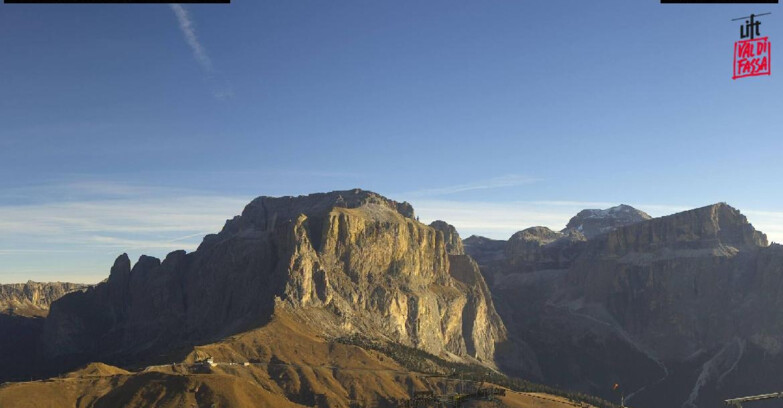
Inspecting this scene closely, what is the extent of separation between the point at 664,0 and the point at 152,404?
17934 cm

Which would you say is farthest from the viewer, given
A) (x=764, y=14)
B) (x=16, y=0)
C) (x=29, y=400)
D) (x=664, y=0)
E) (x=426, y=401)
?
(x=29, y=400)

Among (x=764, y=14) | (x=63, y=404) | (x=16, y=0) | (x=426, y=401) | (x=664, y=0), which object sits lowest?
(x=63, y=404)

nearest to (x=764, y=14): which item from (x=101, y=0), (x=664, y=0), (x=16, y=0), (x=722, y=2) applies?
(x=722, y=2)

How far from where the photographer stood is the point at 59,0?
165 ft

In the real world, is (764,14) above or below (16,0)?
above

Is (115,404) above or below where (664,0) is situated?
below

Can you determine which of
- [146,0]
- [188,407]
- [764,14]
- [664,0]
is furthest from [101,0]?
[188,407]

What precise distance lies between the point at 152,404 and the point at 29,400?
30497 millimetres

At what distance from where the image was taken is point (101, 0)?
48906mm

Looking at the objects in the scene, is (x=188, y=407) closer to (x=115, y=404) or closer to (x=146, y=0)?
(x=115, y=404)

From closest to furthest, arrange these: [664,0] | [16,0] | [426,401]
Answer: [16,0], [664,0], [426,401]

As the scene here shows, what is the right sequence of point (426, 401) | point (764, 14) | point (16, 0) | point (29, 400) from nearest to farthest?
1. point (16, 0)
2. point (764, 14)
3. point (426, 401)
4. point (29, 400)

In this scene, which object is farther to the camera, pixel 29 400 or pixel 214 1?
pixel 29 400

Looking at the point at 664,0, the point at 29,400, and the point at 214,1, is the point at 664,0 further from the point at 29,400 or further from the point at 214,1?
the point at 29,400
